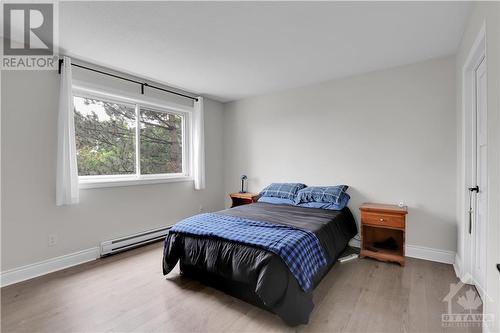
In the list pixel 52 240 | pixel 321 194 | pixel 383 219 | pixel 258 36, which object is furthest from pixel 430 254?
pixel 52 240

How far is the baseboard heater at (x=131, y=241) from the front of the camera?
10.1 feet

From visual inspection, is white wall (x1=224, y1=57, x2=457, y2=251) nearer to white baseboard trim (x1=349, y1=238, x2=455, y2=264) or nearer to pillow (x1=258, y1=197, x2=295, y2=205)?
white baseboard trim (x1=349, y1=238, x2=455, y2=264)

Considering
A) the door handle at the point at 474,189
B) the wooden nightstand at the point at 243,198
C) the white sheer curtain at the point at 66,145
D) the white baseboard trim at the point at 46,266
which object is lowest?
the white baseboard trim at the point at 46,266

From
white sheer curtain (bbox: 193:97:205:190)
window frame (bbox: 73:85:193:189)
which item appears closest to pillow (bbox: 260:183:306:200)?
white sheer curtain (bbox: 193:97:205:190)

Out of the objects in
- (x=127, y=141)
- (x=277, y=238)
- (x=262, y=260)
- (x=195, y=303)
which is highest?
(x=127, y=141)

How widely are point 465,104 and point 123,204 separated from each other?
4.16 m

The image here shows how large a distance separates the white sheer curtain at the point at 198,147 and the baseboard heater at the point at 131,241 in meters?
0.97

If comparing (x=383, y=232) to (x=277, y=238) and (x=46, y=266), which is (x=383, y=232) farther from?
(x=46, y=266)

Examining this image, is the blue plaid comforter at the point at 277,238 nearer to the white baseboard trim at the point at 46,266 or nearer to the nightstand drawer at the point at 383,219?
the nightstand drawer at the point at 383,219

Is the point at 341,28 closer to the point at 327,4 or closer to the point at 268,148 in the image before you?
the point at 327,4

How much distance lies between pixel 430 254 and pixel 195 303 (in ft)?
9.09

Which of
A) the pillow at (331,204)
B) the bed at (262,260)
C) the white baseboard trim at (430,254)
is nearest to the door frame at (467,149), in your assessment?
the white baseboard trim at (430,254)

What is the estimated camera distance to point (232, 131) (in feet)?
15.7

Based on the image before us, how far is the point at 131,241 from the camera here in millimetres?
3318
